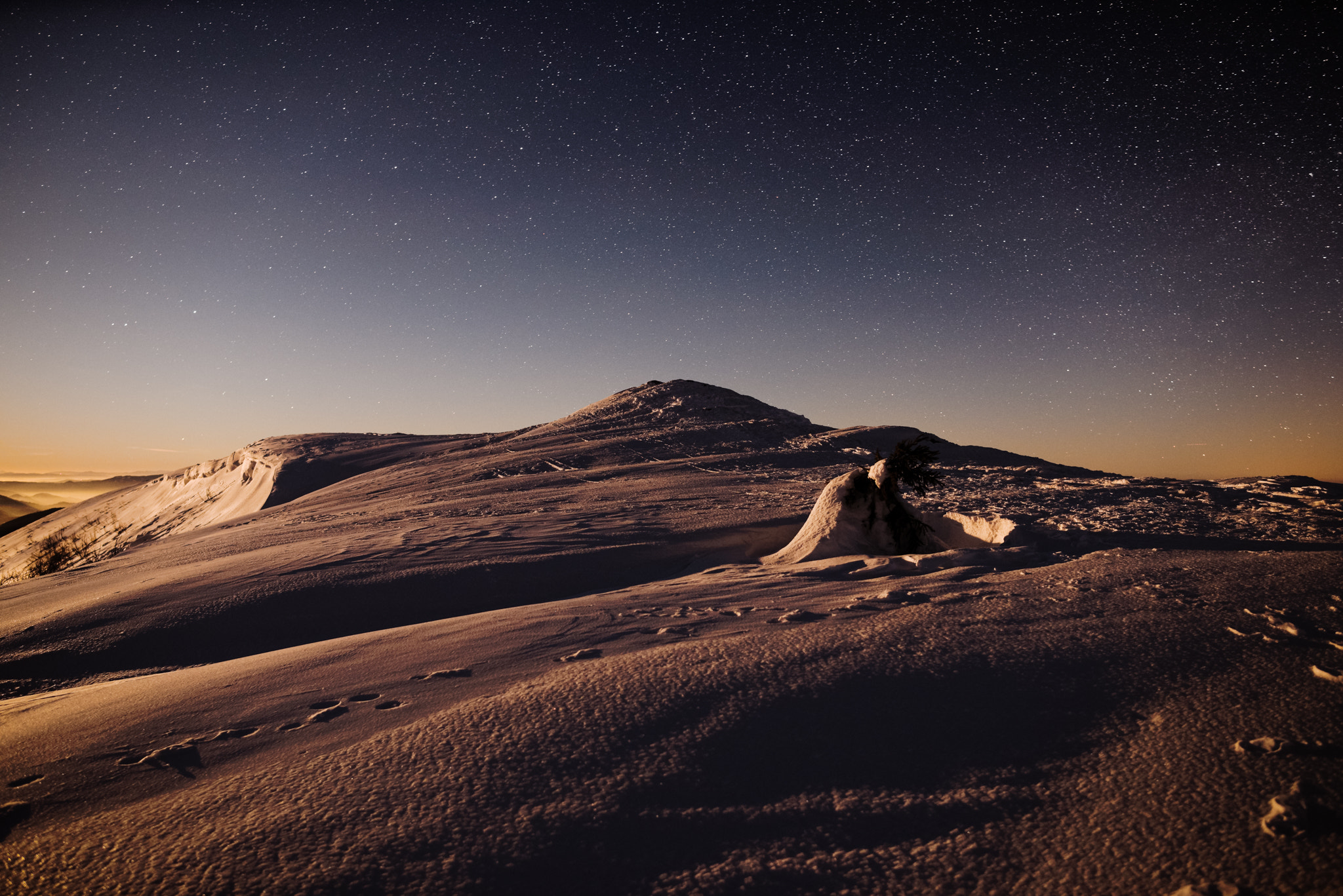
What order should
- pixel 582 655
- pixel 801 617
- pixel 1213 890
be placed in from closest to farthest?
pixel 1213 890
pixel 582 655
pixel 801 617

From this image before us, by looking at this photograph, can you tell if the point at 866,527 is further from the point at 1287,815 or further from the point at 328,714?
the point at 328,714

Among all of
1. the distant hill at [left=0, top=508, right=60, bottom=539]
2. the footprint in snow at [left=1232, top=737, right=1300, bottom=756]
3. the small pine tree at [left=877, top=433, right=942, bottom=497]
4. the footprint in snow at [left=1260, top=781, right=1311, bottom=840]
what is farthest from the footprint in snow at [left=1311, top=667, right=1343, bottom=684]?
the distant hill at [left=0, top=508, right=60, bottom=539]

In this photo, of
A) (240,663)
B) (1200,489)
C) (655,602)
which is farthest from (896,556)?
(1200,489)

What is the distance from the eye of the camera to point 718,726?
7.40 feet

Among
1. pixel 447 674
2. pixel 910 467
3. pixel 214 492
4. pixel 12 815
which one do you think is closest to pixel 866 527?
pixel 910 467

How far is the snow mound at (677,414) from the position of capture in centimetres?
1855

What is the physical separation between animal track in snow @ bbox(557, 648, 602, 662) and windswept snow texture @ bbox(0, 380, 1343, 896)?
4 centimetres

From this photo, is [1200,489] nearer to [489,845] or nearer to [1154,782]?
[1154,782]

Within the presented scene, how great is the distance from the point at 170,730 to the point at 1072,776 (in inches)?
131

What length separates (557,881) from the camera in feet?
5.24

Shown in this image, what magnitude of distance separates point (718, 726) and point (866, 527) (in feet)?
12.4

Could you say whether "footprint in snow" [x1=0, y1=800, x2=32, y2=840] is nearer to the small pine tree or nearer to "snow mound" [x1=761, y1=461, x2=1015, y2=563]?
"snow mound" [x1=761, y1=461, x2=1015, y2=563]

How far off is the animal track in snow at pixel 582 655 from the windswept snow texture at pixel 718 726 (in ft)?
0.12

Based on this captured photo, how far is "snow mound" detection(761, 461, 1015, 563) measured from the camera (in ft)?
18.3
